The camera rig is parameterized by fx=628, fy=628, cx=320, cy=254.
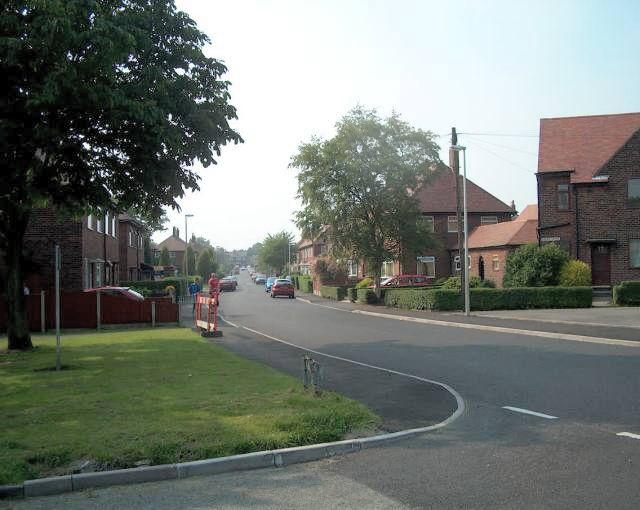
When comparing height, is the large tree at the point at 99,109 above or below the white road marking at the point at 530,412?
above

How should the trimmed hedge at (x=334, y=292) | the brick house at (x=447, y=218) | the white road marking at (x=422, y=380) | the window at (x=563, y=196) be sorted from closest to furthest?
the white road marking at (x=422, y=380) → the window at (x=563, y=196) → the trimmed hedge at (x=334, y=292) → the brick house at (x=447, y=218)

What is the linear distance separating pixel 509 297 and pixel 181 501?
25784 millimetres

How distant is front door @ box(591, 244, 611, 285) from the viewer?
35.2 m

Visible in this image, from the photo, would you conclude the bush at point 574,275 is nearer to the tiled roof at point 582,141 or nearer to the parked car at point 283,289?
the tiled roof at point 582,141

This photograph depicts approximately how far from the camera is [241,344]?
676 inches

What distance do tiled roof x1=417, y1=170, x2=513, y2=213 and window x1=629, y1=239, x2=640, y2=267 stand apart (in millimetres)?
18266

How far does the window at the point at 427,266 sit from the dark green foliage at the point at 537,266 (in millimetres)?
18554

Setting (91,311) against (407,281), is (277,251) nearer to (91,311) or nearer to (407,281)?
(407,281)

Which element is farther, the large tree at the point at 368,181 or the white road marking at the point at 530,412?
the large tree at the point at 368,181

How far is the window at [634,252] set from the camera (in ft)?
114

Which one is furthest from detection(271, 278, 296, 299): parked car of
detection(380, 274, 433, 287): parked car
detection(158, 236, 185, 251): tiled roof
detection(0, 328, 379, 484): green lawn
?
detection(158, 236, 185, 251): tiled roof

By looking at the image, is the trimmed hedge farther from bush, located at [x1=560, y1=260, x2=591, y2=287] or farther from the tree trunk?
the tree trunk

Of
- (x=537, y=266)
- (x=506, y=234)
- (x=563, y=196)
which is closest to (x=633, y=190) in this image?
(x=563, y=196)

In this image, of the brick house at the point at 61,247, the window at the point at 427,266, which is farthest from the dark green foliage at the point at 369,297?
the brick house at the point at 61,247
